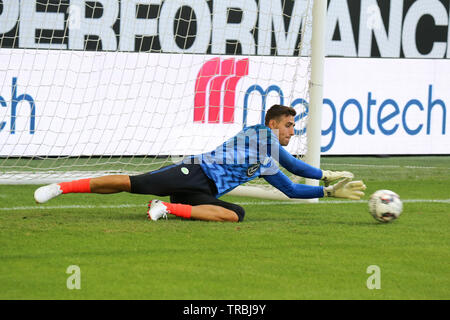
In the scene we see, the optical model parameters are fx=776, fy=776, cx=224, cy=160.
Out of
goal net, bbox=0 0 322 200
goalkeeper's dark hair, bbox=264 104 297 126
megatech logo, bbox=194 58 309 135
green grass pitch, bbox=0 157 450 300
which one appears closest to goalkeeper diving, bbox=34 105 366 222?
goalkeeper's dark hair, bbox=264 104 297 126

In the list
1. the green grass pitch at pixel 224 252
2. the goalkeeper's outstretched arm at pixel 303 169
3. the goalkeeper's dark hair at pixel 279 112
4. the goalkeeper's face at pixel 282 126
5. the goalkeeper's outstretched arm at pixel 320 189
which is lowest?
the green grass pitch at pixel 224 252

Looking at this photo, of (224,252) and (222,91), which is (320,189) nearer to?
(224,252)

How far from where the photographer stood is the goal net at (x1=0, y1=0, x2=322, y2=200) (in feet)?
34.8

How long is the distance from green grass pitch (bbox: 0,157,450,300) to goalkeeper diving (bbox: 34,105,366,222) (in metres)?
0.15

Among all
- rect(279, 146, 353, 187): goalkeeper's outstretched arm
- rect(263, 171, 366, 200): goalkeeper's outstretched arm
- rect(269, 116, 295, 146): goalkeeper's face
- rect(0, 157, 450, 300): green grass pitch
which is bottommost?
rect(0, 157, 450, 300): green grass pitch

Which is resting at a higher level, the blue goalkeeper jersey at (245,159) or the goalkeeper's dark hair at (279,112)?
the goalkeeper's dark hair at (279,112)

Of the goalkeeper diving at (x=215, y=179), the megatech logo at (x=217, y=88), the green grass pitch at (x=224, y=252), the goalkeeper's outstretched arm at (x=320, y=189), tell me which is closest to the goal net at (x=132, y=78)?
the megatech logo at (x=217, y=88)

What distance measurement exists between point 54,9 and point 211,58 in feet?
7.76

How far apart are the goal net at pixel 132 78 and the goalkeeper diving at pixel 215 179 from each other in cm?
402

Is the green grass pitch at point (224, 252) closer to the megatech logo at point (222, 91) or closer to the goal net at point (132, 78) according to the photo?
the goal net at point (132, 78)

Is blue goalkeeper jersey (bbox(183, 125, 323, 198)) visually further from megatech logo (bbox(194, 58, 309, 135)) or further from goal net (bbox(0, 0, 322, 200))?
megatech logo (bbox(194, 58, 309, 135))

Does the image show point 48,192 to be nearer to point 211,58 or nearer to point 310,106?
point 310,106

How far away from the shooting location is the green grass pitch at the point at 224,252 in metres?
3.97
